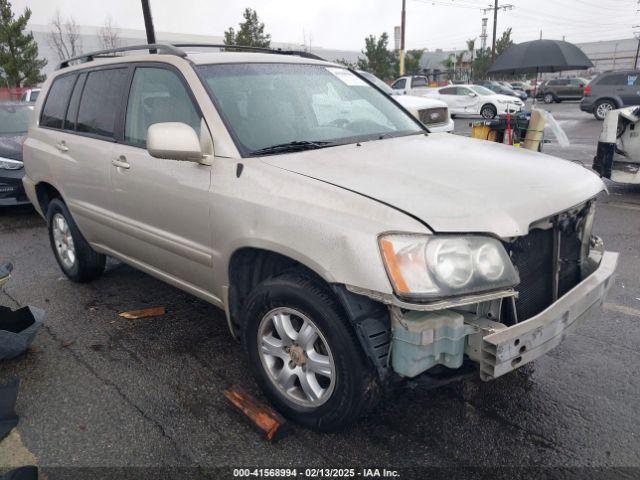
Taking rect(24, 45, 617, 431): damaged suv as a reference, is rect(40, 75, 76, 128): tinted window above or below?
above

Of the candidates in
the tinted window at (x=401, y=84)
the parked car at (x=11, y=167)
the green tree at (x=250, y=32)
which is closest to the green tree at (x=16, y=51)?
the green tree at (x=250, y=32)

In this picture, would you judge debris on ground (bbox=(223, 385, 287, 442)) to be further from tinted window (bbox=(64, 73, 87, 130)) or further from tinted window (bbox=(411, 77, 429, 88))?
tinted window (bbox=(411, 77, 429, 88))

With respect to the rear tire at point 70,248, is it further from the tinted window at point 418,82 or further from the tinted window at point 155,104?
the tinted window at point 418,82

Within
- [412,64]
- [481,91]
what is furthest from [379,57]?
[481,91]

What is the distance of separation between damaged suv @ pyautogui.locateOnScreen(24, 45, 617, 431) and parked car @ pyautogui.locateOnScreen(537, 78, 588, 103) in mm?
33269

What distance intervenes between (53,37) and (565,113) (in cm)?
3738

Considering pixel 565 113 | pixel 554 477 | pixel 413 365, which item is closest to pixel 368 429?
pixel 413 365

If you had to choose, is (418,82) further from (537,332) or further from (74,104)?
(537,332)

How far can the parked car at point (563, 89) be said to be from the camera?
32.3m

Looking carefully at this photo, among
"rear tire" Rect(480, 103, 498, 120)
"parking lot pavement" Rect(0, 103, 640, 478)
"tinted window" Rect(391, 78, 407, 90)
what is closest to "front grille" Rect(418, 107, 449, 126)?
"parking lot pavement" Rect(0, 103, 640, 478)

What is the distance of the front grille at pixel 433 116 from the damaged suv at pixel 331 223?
583 cm

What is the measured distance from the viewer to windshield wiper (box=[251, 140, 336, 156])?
2.79 m

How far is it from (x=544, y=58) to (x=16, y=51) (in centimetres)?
3012

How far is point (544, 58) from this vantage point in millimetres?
9508
